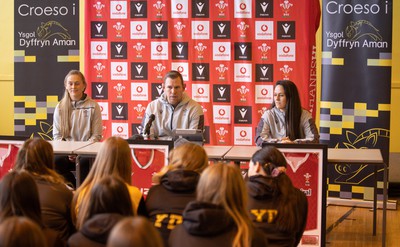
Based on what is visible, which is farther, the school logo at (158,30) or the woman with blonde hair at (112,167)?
the school logo at (158,30)

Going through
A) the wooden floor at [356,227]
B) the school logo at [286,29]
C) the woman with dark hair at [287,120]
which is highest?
the school logo at [286,29]

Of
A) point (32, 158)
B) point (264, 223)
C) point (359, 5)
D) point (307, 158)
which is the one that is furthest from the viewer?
point (359, 5)

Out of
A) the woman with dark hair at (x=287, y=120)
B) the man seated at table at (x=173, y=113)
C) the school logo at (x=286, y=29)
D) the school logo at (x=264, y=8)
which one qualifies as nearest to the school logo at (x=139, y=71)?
the man seated at table at (x=173, y=113)

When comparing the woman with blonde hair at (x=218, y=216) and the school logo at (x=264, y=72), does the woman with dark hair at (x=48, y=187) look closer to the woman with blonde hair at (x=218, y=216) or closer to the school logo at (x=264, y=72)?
the woman with blonde hair at (x=218, y=216)

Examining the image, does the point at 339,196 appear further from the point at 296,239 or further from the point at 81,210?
the point at 81,210

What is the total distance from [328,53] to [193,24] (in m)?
1.45

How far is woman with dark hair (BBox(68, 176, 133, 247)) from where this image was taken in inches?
105

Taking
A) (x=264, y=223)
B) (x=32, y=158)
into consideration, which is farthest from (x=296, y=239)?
(x=32, y=158)

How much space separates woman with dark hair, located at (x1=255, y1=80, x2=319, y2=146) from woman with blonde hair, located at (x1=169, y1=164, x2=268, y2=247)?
9.92 feet

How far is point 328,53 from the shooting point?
694cm

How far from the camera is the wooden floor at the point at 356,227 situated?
5809mm

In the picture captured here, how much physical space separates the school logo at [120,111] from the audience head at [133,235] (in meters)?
5.45

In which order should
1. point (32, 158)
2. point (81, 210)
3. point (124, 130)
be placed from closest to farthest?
point (81, 210), point (32, 158), point (124, 130)

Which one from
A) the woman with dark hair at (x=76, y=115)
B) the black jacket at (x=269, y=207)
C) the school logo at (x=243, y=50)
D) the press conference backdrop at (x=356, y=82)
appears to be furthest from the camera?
the school logo at (x=243, y=50)
